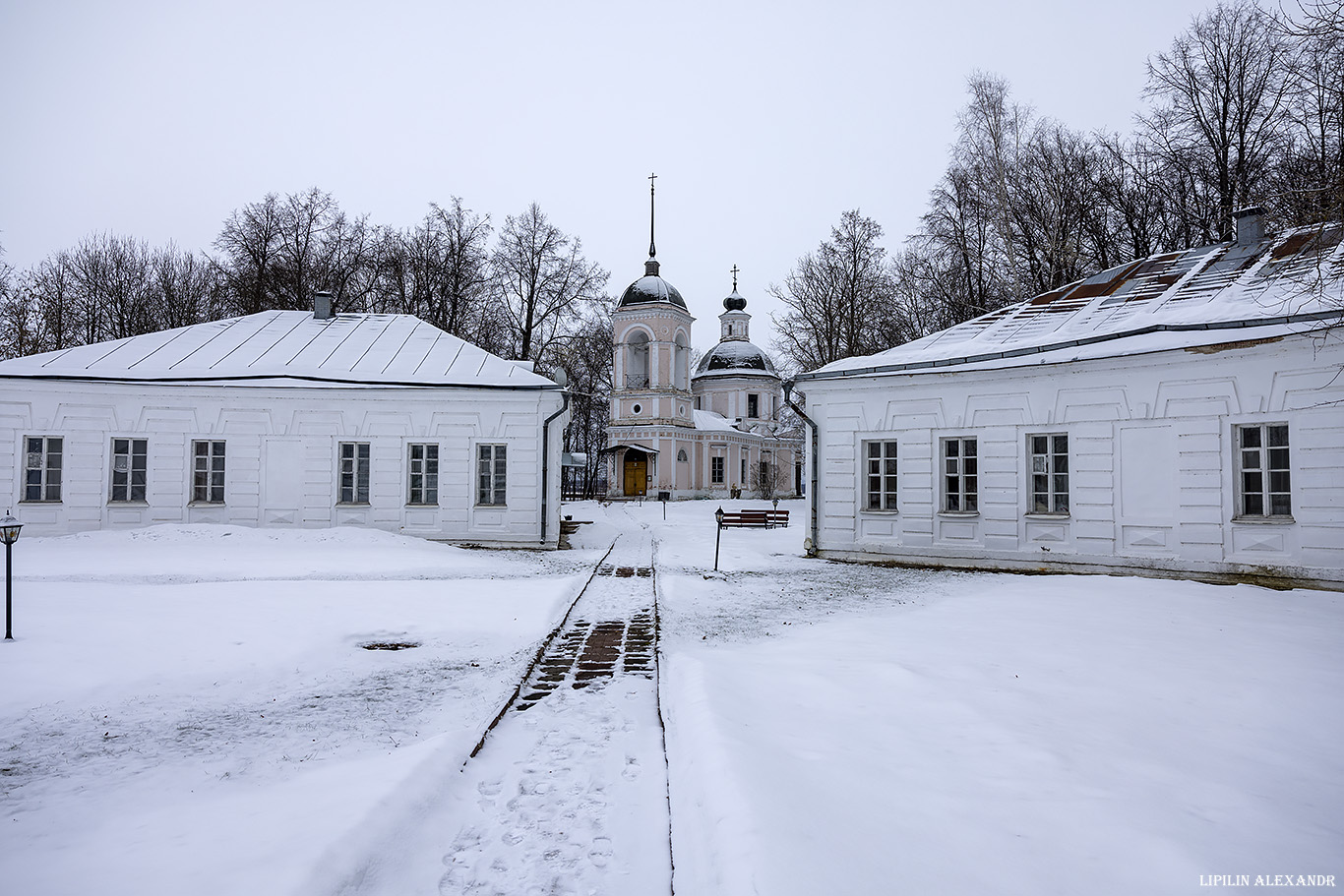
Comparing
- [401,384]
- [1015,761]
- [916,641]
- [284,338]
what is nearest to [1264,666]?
[916,641]

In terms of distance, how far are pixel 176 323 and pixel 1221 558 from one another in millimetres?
37939

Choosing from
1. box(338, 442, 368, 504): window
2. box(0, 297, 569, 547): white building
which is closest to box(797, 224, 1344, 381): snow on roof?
box(0, 297, 569, 547): white building

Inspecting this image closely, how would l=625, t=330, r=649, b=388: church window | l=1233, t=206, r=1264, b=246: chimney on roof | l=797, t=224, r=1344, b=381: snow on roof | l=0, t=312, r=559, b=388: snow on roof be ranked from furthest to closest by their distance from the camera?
l=625, t=330, r=649, b=388: church window < l=0, t=312, r=559, b=388: snow on roof < l=1233, t=206, r=1264, b=246: chimney on roof < l=797, t=224, r=1344, b=381: snow on roof

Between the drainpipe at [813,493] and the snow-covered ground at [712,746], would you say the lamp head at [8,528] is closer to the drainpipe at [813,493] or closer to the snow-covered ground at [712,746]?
the snow-covered ground at [712,746]

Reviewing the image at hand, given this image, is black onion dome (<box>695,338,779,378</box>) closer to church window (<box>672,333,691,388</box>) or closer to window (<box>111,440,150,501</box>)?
church window (<box>672,333,691,388</box>)

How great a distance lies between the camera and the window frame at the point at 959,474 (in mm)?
13977

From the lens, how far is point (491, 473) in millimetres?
16766

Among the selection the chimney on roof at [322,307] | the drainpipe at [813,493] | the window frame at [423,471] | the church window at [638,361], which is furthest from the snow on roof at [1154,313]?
the church window at [638,361]

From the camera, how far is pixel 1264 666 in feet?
19.6

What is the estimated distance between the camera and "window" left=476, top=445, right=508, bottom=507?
16.8 metres

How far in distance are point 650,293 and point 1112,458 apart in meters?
30.8

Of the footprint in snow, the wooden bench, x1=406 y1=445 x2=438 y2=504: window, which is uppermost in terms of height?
x1=406 y1=445 x2=438 y2=504: window

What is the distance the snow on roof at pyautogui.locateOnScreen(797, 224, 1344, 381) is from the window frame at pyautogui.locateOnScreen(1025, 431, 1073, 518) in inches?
56.5

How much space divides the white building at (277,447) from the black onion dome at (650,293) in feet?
79.3
